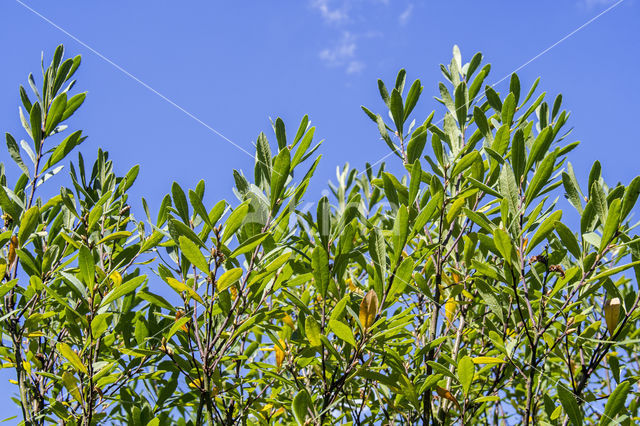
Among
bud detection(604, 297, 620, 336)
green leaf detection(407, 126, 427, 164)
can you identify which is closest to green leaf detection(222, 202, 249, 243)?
green leaf detection(407, 126, 427, 164)

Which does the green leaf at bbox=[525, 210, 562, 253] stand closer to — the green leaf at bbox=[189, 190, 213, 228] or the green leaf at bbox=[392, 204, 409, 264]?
the green leaf at bbox=[392, 204, 409, 264]

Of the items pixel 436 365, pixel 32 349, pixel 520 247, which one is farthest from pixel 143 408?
pixel 520 247

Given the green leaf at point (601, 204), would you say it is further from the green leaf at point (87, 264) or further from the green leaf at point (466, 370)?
the green leaf at point (87, 264)

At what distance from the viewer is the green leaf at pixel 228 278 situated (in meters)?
1.32

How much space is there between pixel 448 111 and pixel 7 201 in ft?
5.02

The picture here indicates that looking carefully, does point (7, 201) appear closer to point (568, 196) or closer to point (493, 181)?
point (493, 181)

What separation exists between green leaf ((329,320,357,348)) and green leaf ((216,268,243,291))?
0.26 meters

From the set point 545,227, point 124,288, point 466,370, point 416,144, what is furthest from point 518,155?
point 124,288

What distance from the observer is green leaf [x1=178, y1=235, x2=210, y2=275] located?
1274 mm

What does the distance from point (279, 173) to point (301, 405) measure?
610 millimetres

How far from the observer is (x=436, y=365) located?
1397mm

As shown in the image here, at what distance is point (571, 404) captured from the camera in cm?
132

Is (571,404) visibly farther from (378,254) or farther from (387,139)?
(387,139)

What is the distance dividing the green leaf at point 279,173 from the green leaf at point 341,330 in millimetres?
387
